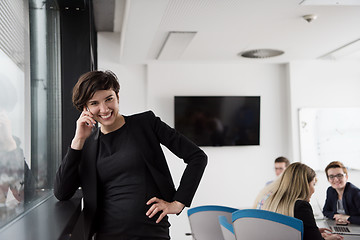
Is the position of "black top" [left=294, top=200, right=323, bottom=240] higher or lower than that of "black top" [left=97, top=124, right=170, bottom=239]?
lower

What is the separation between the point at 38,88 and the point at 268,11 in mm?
2181

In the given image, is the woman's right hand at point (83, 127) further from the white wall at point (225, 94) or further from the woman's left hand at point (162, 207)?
the white wall at point (225, 94)

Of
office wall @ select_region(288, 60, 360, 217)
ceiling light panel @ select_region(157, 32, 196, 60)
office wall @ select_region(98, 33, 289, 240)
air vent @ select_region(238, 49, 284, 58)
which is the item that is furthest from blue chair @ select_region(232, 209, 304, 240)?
office wall @ select_region(288, 60, 360, 217)

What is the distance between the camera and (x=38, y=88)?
221cm

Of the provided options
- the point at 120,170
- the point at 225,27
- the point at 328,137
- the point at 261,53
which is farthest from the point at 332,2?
the point at 328,137

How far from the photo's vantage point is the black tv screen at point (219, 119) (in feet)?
19.8

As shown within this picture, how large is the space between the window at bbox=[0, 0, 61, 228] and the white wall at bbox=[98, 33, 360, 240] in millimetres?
3415

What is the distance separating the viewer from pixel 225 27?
417 cm

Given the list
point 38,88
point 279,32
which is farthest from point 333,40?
point 38,88

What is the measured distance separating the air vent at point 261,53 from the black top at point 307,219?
2939mm

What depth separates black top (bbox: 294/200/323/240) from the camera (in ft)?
9.23

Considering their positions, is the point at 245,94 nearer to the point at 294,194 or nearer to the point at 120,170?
the point at 294,194

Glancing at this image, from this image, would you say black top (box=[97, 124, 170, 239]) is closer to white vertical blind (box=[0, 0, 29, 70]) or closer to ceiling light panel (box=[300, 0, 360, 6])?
white vertical blind (box=[0, 0, 29, 70])

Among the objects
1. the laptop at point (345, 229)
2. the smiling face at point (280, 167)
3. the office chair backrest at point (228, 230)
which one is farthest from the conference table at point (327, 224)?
the smiling face at point (280, 167)
